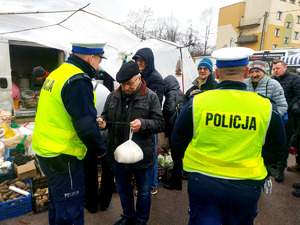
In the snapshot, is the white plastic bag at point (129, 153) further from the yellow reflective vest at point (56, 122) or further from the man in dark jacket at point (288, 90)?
the man in dark jacket at point (288, 90)

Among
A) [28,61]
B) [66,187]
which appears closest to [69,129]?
[66,187]

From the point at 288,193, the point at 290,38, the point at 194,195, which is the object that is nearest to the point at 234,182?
the point at 194,195

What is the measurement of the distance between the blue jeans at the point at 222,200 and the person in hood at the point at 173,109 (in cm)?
174

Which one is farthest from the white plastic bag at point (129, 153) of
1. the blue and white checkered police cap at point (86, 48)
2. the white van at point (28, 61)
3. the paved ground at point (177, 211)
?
the white van at point (28, 61)

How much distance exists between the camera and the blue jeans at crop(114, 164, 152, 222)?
2.54 meters

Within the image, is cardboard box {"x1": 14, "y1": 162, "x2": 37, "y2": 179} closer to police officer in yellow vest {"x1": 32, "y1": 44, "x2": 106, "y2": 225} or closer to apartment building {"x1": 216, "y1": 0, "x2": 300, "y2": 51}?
police officer in yellow vest {"x1": 32, "y1": 44, "x2": 106, "y2": 225}

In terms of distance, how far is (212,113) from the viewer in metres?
1.53

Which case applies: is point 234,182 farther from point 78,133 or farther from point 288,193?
point 288,193

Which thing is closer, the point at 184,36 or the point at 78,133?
the point at 78,133

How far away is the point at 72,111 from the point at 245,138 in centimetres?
132

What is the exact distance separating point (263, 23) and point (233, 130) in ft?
122

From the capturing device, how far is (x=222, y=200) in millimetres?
1531

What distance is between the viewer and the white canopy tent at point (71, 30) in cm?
432

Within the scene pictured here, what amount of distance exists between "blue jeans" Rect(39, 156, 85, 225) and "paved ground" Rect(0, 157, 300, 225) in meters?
1.11
